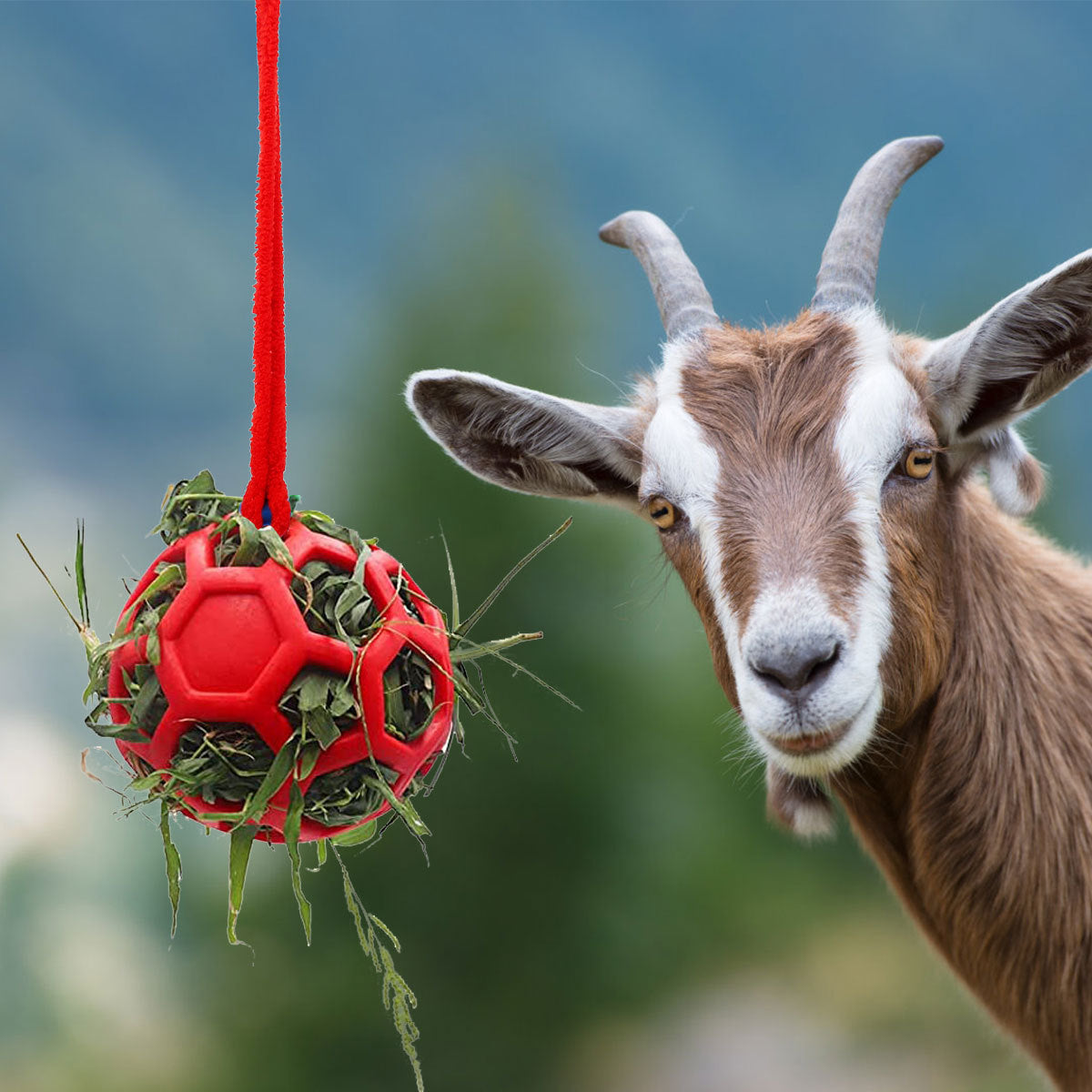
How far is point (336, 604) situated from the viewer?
251 centimetres

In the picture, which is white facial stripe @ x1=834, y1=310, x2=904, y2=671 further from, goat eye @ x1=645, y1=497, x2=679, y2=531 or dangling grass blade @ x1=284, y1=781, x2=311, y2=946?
dangling grass blade @ x1=284, y1=781, x2=311, y2=946

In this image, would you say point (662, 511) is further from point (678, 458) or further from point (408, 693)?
point (408, 693)

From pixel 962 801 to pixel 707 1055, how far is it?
1293 centimetres

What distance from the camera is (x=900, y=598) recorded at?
3469mm

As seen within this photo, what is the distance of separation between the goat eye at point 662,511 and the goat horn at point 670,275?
69cm

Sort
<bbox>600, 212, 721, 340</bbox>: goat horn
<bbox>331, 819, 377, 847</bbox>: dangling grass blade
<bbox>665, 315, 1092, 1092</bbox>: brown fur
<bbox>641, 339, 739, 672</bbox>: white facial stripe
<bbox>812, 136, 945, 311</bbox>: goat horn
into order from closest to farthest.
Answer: <bbox>331, 819, 377, 847</bbox>: dangling grass blade
<bbox>641, 339, 739, 672</bbox>: white facial stripe
<bbox>665, 315, 1092, 1092</bbox>: brown fur
<bbox>812, 136, 945, 311</bbox>: goat horn
<bbox>600, 212, 721, 340</bbox>: goat horn

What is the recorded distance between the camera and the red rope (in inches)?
102

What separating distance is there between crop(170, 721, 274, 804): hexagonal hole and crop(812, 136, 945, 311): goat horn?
2468mm

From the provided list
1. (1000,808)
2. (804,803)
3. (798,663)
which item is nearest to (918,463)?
(798,663)

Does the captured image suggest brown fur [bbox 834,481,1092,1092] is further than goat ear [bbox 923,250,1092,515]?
Yes

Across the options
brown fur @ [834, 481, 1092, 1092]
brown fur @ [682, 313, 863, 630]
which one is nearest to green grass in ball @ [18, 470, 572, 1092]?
brown fur @ [682, 313, 863, 630]

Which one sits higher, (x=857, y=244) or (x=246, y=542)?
(x=857, y=244)

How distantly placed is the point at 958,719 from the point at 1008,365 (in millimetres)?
1147

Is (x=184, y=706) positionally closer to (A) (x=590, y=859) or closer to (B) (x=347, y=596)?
(B) (x=347, y=596)
